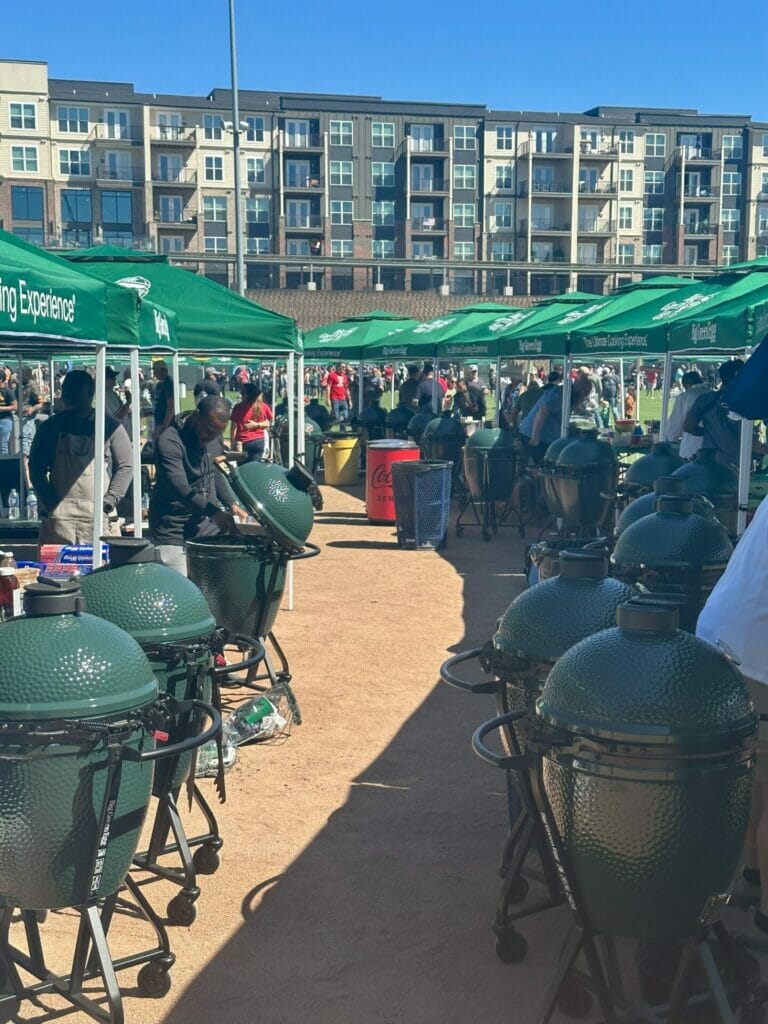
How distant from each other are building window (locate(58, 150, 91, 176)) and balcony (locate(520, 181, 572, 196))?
3475 cm

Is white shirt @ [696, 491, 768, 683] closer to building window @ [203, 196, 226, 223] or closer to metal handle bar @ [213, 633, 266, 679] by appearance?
metal handle bar @ [213, 633, 266, 679]

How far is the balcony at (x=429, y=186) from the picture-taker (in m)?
93.1

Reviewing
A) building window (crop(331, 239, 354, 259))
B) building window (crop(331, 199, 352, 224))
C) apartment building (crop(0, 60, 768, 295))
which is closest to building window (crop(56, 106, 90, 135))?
apartment building (crop(0, 60, 768, 295))

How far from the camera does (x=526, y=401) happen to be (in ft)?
64.3

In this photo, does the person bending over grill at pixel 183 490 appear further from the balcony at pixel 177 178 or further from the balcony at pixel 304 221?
the balcony at pixel 304 221

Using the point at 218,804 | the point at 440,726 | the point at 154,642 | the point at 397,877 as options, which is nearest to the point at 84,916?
the point at 154,642

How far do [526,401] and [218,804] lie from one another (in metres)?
14.4

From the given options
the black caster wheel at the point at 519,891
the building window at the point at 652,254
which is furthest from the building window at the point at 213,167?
the black caster wheel at the point at 519,891

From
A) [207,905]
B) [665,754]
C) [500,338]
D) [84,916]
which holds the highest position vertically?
[500,338]

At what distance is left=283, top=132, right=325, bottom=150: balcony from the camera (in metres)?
90.6

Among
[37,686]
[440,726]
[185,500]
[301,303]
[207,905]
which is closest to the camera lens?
[37,686]

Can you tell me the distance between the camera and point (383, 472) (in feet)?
53.6

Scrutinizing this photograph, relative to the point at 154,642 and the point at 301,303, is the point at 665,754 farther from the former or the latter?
the point at 301,303

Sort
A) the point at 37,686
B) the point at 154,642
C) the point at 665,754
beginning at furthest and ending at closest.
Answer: the point at 154,642
the point at 37,686
the point at 665,754
